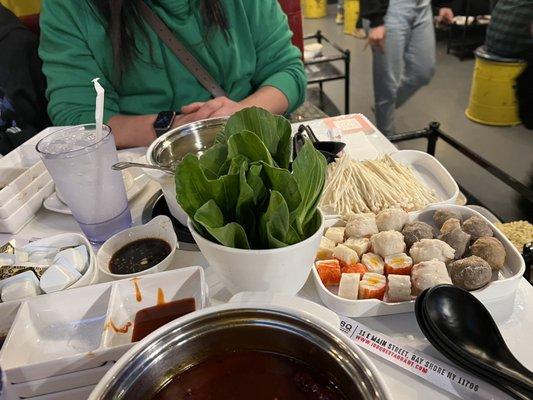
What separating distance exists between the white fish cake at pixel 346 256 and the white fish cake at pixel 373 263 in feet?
0.05

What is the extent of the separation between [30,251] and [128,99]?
0.80m

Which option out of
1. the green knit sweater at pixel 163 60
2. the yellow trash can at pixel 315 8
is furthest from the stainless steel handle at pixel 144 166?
the yellow trash can at pixel 315 8

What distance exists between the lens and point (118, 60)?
1.37 m

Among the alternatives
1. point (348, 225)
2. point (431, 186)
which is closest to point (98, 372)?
point (348, 225)

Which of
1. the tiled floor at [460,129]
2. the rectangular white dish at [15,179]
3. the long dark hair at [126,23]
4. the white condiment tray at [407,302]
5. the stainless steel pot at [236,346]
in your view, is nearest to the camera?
the stainless steel pot at [236,346]

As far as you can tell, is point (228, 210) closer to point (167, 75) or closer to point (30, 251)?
point (30, 251)

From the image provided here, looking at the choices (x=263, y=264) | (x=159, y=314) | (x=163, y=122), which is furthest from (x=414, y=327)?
(x=163, y=122)

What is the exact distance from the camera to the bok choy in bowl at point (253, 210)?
59cm

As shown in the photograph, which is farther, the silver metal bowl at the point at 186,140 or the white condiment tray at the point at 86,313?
the silver metal bowl at the point at 186,140

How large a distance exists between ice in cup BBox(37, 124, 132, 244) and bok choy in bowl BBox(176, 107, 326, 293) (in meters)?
0.31

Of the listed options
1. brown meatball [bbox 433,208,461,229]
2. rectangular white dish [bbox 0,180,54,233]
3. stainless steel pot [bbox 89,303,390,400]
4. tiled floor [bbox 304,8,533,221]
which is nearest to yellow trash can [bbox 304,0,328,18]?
tiled floor [bbox 304,8,533,221]

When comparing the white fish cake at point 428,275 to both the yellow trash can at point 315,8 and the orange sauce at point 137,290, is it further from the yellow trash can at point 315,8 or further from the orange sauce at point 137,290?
the yellow trash can at point 315,8

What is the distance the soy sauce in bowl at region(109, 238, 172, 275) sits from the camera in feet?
2.64

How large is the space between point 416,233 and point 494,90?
2.90 m
